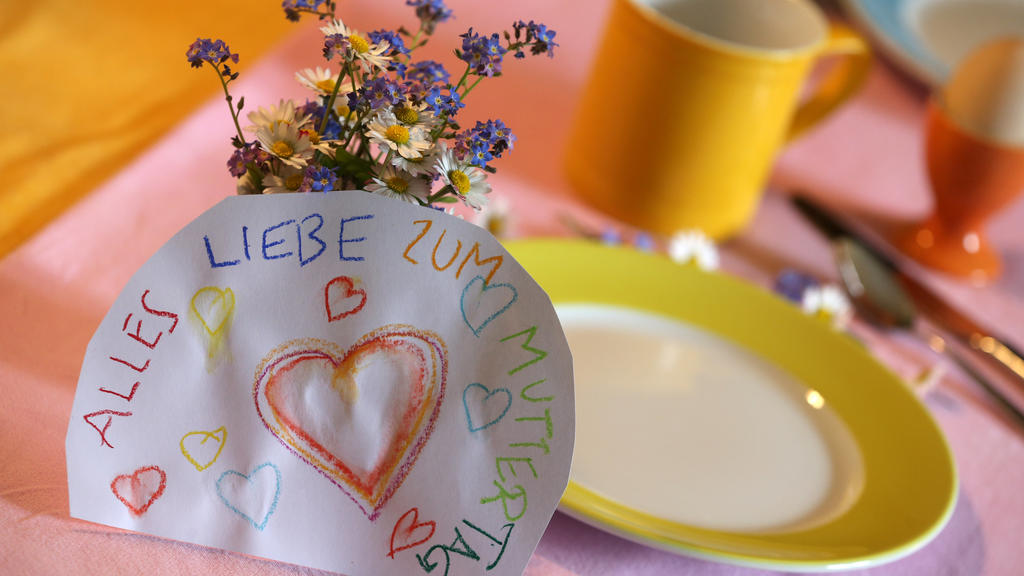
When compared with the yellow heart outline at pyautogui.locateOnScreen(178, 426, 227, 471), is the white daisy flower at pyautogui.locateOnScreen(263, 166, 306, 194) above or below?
above

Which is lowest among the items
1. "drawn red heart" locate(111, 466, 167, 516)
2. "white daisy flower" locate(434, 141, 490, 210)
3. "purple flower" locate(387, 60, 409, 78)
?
"drawn red heart" locate(111, 466, 167, 516)

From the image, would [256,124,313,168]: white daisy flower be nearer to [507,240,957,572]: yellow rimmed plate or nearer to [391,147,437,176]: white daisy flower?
[391,147,437,176]: white daisy flower

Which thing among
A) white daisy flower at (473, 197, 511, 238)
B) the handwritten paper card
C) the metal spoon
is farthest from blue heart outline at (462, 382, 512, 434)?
the metal spoon

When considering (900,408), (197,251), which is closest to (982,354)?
(900,408)

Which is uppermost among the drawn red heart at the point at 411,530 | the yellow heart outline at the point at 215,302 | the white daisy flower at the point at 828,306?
the yellow heart outline at the point at 215,302

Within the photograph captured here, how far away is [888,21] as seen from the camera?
1011 mm

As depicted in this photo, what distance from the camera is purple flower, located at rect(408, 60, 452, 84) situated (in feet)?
1.19

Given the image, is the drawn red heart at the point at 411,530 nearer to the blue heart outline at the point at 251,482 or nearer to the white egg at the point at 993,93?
the blue heart outline at the point at 251,482

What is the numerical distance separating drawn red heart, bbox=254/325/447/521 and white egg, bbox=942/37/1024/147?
1.71 ft

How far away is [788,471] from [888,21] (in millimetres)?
719

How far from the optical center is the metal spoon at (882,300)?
0.68 metres

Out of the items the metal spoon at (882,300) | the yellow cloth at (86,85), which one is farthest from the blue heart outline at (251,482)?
the metal spoon at (882,300)

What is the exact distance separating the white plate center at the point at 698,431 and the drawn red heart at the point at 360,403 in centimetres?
11

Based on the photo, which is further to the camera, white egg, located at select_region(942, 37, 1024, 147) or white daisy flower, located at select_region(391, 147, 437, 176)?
white egg, located at select_region(942, 37, 1024, 147)
